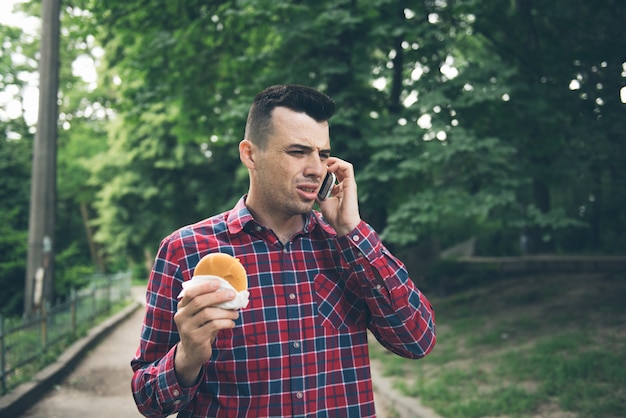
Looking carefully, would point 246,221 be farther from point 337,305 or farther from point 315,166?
point 337,305

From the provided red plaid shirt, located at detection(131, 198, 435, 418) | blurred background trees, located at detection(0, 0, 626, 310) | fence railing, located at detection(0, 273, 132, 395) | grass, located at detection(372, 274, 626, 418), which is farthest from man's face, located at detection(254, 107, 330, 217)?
blurred background trees, located at detection(0, 0, 626, 310)

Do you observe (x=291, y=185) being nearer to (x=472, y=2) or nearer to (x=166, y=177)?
(x=472, y=2)

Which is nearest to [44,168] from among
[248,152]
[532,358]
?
[532,358]

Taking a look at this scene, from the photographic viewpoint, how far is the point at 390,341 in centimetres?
226

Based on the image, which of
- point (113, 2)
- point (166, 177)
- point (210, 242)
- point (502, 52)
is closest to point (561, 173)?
point (502, 52)

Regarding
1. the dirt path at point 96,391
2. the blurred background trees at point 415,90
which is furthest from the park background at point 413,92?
the dirt path at point 96,391

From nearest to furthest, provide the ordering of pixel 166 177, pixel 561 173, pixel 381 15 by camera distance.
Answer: pixel 561 173 < pixel 381 15 < pixel 166 177

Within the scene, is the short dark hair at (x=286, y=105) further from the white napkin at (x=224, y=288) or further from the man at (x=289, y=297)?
the white napkin at (x=224, y=288)

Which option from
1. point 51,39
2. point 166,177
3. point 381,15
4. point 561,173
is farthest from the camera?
point 166,177

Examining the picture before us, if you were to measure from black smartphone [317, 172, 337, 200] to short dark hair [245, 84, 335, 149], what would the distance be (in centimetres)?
21

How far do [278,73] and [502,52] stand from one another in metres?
3.86

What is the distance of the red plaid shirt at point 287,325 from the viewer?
6.83 ft

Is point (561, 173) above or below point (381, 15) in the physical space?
below

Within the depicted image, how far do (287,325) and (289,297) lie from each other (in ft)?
0.33
